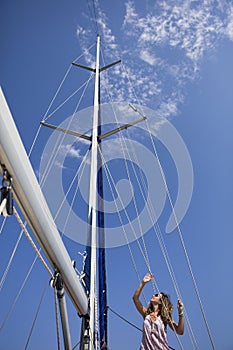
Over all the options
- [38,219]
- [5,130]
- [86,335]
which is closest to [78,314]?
[86,335]

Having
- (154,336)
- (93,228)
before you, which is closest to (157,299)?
(154,336)

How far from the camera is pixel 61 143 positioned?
25.0ft

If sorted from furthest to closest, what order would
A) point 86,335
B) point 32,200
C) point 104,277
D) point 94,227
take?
1. point 104,277
2. point 94,227
3. point 86,335
4. point 32,200

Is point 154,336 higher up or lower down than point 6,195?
lower down

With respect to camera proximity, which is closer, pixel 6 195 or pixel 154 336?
pixel 6 195

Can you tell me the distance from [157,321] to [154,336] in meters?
0.15

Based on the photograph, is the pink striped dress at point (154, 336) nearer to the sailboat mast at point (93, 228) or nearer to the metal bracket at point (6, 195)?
the sailboat mast at point (93, 228)

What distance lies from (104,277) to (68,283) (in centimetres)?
349

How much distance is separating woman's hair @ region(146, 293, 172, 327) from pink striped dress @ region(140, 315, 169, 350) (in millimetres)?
131

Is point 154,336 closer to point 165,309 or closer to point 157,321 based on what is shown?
point 157,321

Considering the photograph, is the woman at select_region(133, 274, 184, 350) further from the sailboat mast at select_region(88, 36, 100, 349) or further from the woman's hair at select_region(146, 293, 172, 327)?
the sailboat mast at select_region(88, 36, 100, 349)

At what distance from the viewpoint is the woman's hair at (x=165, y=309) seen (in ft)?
10.8

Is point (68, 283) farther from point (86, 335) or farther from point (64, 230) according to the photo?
point (64, 230)

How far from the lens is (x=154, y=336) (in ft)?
10.0
